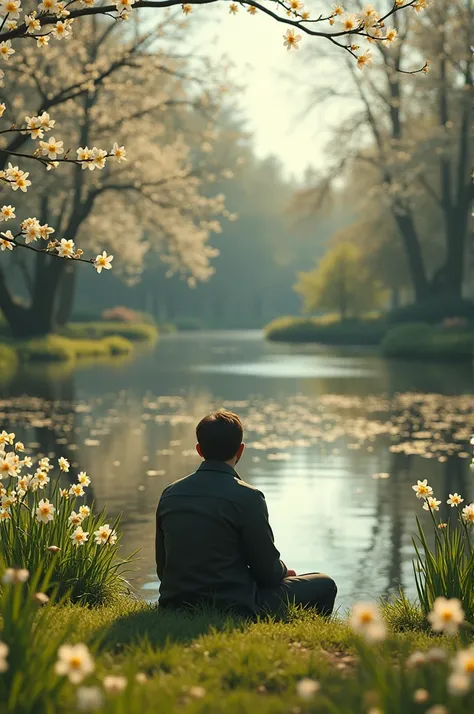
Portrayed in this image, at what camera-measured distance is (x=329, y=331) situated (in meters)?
51.4

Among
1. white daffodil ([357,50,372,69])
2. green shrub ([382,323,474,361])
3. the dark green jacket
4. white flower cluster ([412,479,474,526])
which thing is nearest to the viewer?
the dark green jacket

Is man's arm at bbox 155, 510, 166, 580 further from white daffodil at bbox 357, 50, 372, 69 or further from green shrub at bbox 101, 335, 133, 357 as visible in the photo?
Result: green shrub at bbox 101, 335, 133, 357

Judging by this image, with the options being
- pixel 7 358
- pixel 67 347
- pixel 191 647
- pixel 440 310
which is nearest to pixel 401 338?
pixel 440 310

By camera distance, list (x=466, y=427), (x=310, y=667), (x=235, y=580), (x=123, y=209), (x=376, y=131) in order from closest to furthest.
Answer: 1. (x=310, y=667)
2. (x=235, y=580)
3. (x=466, y=427)
4. (x=123, y=209)
5. (x=376, y=131)

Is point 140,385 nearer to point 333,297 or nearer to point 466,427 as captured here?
point 466,427

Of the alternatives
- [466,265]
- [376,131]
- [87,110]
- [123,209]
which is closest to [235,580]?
[87,110]

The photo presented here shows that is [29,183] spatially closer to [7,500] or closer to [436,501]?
[7,500]

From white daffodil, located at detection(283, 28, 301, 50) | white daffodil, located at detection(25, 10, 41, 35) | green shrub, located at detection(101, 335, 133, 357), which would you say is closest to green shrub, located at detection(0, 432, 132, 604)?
white daffodil, located at detection(25, 10, 41, 35)

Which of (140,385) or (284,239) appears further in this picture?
(284,239)

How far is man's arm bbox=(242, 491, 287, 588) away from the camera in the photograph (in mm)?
5117

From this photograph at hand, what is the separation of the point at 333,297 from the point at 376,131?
530 inches

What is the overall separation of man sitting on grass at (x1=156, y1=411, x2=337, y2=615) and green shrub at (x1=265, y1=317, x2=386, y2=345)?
41.9 m

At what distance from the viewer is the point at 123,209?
3628cm

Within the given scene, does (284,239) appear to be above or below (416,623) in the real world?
above
